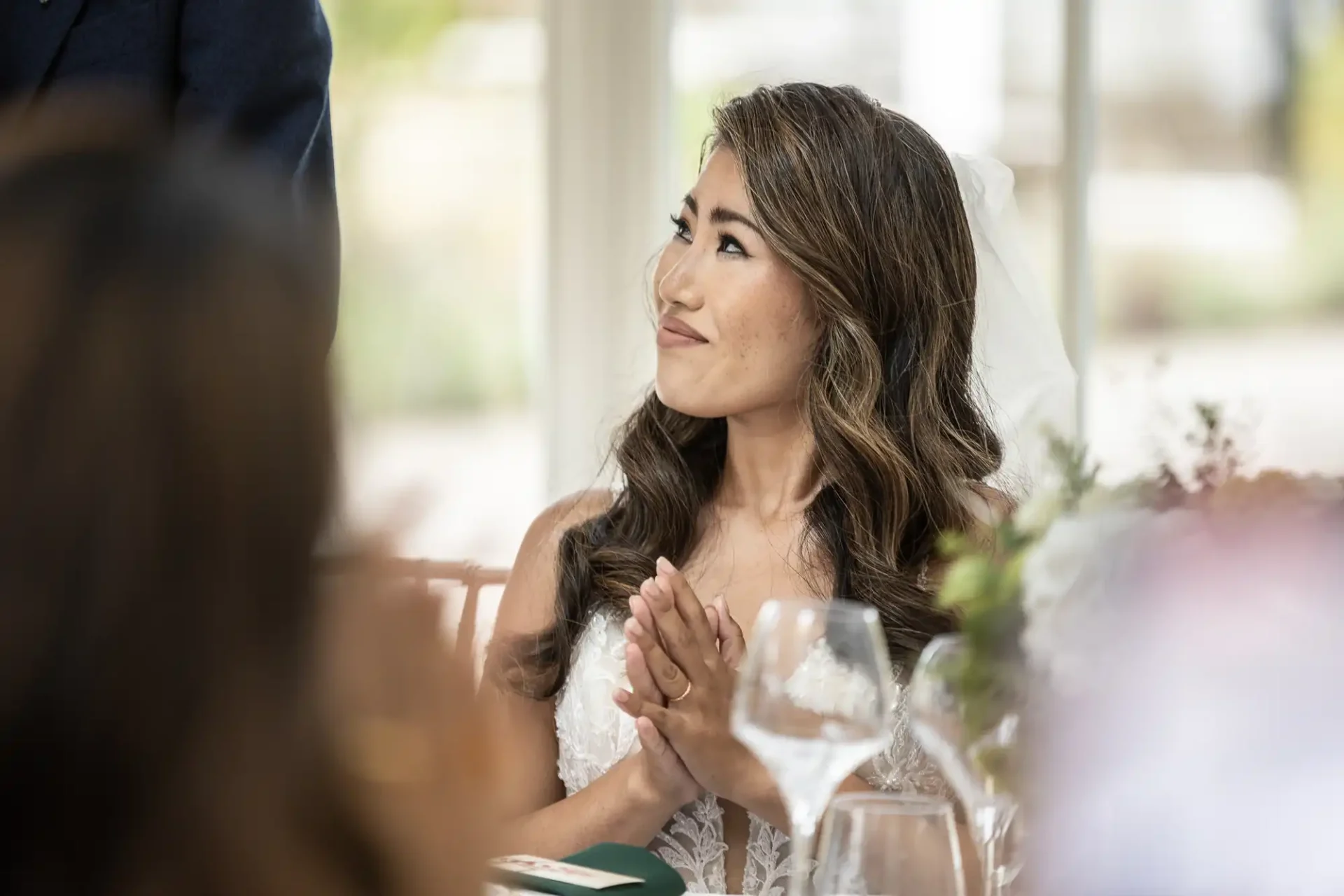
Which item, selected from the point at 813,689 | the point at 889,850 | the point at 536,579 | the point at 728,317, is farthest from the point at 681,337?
the point at 889,850

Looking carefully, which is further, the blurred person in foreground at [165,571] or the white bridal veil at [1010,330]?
the white bridal veil at [1010,330]

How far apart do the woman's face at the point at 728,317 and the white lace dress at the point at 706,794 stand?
0.36 meters

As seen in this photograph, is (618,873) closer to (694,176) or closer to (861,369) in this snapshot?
(861,369)

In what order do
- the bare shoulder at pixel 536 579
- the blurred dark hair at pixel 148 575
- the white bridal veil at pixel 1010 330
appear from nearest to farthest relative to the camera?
the blurred dark hair at pixel 148 575, the bare shoulder at pixel 536 579, the white bridal veil at pixel 1010 330

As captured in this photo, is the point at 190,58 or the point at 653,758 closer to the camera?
the point at 653,758

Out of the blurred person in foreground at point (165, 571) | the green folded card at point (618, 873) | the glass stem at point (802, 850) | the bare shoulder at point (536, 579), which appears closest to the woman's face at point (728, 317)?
the bare shoulder at point (536, 579)

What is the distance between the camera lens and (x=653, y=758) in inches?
71.4

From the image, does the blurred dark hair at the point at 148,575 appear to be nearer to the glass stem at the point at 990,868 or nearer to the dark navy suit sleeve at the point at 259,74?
the glass stem at the point at 990,868

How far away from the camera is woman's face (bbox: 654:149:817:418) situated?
6.92 feet

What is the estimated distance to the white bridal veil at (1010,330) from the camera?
8.36 feet

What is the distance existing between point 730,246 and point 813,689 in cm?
112

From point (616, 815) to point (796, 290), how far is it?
70 centimetres

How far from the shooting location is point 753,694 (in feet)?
3.67

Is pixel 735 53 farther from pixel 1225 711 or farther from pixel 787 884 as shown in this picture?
pixel 1225 711
